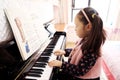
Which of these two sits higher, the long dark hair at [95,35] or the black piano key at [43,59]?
the long dark hair at [95,35]

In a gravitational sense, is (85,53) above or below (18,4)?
below

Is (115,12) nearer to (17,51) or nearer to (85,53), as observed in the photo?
(85,53)

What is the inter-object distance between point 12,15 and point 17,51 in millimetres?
248

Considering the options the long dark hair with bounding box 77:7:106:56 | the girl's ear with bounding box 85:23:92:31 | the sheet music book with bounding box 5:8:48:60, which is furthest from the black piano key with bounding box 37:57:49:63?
the girl's ear with bounding box 85:23:92:31

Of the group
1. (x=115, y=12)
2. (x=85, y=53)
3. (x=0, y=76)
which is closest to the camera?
(x=0, y=76)

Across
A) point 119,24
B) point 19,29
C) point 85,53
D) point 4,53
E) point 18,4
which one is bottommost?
point 119,24

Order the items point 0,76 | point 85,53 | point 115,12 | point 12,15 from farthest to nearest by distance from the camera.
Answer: point 115,12 < point 85,53 < point 12,15 < point 0,76

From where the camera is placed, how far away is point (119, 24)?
11.3ft

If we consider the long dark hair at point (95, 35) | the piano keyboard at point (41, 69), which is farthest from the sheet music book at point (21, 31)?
the long dark hair at point (95, 35)

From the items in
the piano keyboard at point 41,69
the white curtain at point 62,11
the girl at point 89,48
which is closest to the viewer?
the piano keyboard at point 41,69

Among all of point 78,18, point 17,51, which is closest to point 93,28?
point 78,18

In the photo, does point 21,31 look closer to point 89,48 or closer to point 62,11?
point 89,48

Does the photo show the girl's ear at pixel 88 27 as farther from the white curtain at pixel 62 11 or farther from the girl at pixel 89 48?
the white curtain at pixel 62 11

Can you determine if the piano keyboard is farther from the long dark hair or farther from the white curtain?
the white curtain
